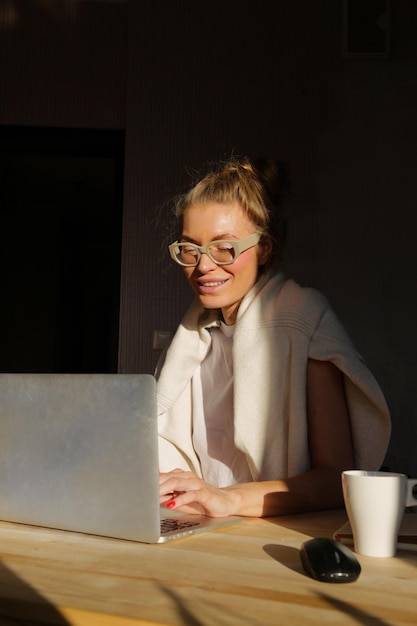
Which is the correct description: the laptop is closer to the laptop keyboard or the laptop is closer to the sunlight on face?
the laptop keyboard

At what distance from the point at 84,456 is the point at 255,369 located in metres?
0.65

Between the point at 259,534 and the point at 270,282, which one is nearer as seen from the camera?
the point at 259,534

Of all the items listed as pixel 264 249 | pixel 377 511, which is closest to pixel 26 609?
pixel 377 511

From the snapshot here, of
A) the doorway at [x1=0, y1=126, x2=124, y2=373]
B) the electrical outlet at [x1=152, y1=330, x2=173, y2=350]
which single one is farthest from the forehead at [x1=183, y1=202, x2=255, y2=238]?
the doorway at [x1=0, y1=126, x2=124, y2=373]

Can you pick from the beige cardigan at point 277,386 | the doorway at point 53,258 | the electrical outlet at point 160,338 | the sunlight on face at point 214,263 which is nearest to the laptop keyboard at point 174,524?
the beige cardigan at point 277,386

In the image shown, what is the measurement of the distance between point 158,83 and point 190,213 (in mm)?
1689

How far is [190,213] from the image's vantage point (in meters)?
1.51

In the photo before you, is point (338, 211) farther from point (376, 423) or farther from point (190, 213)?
point (376, 423)

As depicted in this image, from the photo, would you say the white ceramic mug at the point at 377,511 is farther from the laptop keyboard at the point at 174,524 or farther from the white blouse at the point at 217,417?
the white blouse at the point at 217,417

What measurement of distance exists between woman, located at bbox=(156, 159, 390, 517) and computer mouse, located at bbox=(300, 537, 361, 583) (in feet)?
1.54

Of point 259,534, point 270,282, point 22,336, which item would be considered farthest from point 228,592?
point 22,336

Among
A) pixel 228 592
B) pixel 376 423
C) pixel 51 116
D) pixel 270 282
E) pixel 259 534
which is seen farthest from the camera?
pixel 51 116

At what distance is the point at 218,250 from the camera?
1.46 meters

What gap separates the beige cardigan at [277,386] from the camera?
1.30 meters
